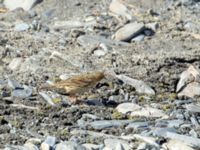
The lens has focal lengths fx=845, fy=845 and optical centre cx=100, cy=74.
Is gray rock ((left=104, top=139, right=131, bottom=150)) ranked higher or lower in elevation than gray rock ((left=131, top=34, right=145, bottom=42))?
lower

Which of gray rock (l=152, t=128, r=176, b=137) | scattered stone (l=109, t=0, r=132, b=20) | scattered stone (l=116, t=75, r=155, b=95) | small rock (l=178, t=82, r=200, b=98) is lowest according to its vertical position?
gray rock (l=152, t=128, r=176, b=137)

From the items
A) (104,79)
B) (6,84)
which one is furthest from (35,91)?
(104,79)

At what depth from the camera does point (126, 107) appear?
1110cm

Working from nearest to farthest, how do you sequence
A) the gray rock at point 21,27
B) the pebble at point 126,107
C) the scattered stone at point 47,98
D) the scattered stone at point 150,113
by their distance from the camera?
the scattered stone at point 150,113, the pebble at point 126,107, the scattered stone at point 47,98, the gray rock at point 21,27

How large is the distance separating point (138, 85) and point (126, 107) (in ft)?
3.79

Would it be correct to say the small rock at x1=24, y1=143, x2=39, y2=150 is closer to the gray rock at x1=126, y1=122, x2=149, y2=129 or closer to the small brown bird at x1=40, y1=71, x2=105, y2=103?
the gray rock at x1=126, y1=122, x2=149, y2=129

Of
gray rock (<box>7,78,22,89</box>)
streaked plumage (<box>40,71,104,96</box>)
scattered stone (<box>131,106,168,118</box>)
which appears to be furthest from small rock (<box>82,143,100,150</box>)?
gray rock (<box>7,78,22,89</box>)

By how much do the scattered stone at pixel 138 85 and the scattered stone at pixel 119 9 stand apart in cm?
346

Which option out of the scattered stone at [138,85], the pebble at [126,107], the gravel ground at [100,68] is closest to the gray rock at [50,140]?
the gravel ground at [100,68]

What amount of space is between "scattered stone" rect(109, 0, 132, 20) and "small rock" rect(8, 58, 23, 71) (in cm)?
312

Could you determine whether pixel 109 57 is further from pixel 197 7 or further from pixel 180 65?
pixel 197 7

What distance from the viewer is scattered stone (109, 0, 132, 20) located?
15891mm

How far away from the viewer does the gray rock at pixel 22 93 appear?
37.1 ft

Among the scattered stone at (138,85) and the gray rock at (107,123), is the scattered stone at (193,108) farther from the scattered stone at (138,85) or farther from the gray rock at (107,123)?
the gray rock at (107,123)
